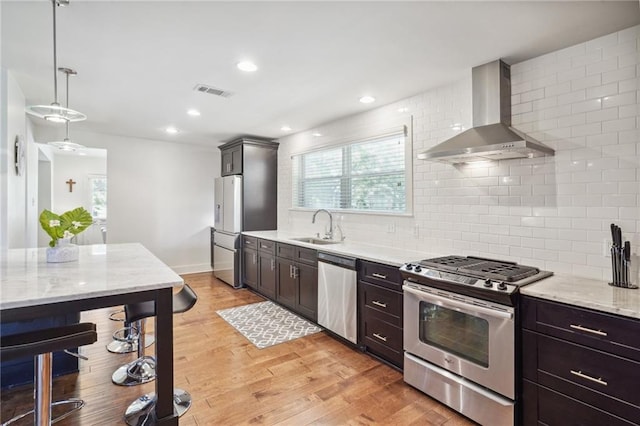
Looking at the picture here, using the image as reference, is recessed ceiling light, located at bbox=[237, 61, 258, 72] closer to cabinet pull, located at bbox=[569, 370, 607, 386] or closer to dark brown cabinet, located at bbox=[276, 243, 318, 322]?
dark brown cabinet, located at bbox=[276, 243, 318, 322]

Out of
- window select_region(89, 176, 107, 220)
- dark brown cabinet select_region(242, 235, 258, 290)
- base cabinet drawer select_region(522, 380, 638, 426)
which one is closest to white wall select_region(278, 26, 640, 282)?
base cabinet drawer select_region(522, 380, 638, 426)

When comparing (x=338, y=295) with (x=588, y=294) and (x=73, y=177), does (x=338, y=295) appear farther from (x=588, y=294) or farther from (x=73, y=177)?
(x=73, y=177)

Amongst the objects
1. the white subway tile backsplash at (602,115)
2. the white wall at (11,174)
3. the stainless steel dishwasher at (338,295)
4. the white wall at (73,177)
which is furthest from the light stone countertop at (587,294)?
the white wall at (73,177)

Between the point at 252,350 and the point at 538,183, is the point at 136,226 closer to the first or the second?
the point at 252,350

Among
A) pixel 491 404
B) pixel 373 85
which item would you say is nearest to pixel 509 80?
pixel 373 85

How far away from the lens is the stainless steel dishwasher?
10.2ft

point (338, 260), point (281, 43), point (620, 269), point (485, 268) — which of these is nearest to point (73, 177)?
point (338, 260)

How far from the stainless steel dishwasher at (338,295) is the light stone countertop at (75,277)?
1653mm

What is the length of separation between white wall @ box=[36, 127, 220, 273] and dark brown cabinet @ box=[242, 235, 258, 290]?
1792 mm

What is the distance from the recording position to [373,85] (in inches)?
121

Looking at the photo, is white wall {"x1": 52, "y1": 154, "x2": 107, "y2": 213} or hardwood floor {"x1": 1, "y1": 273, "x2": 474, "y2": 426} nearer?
hardwood floor {"x1": 1, "y1": 273, "x2": 474, "y2": 426}

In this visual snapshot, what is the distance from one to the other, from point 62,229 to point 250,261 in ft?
9.82

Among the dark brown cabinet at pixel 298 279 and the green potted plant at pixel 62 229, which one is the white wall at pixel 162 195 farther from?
the green potted plant at pixel 62 229

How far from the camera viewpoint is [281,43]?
2.29 meters
